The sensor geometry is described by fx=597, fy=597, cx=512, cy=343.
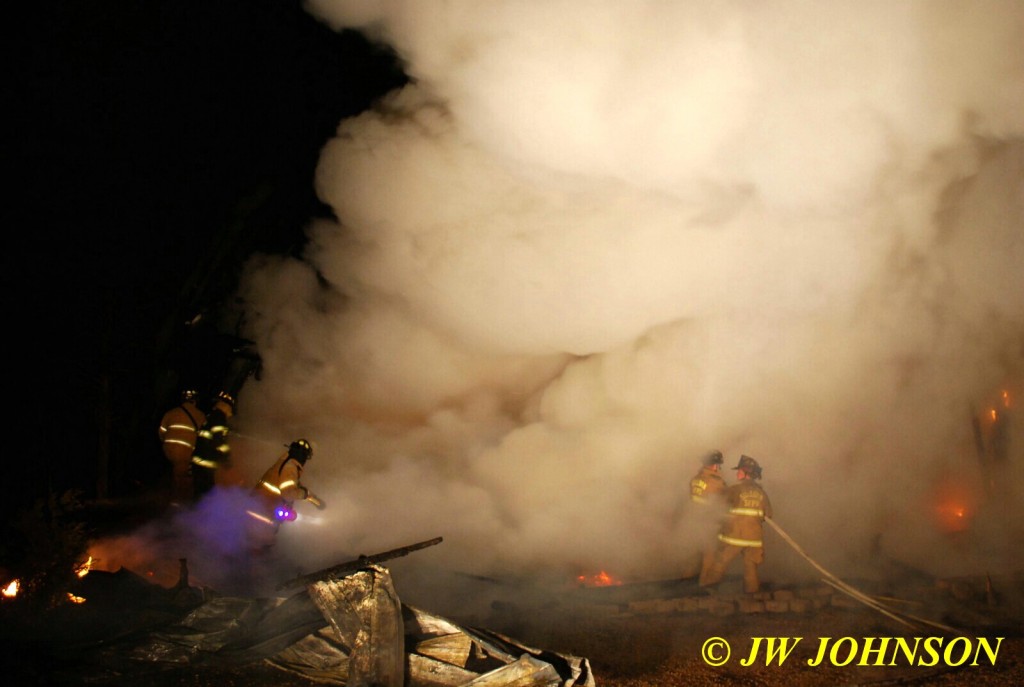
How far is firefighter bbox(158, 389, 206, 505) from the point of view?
265 inches

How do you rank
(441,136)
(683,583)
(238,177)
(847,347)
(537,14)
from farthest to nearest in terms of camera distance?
1. (847,347)
2. (238,177)
3. (441,136)
4. (683,583)
5. (537,14)

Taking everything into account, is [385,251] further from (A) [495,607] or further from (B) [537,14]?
(A) [495,607]

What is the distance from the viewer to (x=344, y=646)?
11.7ft

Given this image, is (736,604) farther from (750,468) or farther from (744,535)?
(750,468)

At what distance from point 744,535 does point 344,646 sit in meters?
4.26

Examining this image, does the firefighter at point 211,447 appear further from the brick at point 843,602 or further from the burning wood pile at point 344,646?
the brick at point 843,602

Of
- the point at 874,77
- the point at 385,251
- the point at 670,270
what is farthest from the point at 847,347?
the point at 385,251

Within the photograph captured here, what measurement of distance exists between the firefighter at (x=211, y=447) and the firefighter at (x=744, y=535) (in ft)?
18.4

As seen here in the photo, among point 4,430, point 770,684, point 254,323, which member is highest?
point 254,323

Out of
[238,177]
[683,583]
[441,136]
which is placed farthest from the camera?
[238,177]

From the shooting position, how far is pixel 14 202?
219 inches

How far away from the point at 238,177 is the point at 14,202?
274cm

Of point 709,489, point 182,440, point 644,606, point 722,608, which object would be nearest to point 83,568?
point 182,440

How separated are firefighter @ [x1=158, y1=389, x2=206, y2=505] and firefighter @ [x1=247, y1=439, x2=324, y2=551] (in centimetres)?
146
